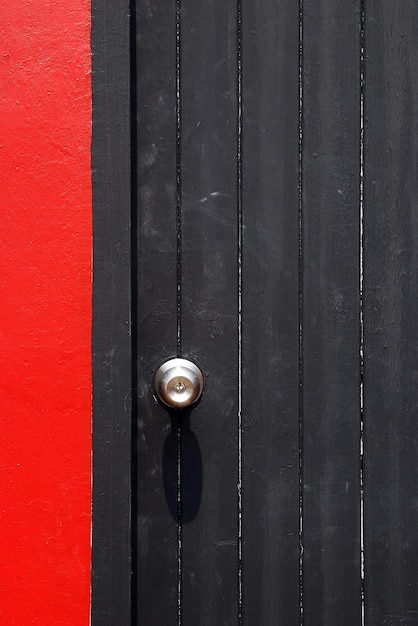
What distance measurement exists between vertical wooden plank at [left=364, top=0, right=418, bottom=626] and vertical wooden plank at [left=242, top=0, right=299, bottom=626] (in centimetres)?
17

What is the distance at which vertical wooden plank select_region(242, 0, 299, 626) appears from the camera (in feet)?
6.08

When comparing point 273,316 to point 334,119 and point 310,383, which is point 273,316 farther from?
point 334,119

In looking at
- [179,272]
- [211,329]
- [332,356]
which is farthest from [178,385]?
[332,356]

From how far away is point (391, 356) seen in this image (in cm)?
188

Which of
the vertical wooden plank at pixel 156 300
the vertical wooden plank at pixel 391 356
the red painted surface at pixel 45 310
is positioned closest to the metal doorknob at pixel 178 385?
the vertical wooden plank at pixel 156 300

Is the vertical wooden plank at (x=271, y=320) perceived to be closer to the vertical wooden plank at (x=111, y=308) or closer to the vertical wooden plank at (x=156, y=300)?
the vertical wooden plank at (x=156, y=300)

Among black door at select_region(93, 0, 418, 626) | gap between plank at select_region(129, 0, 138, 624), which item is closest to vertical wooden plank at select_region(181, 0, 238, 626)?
black door at select_region(93, 0, 418, 626)

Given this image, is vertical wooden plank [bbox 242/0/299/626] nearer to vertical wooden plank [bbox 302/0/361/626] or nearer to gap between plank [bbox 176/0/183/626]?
vertical wooden plank [bbox 302/0/361/626]

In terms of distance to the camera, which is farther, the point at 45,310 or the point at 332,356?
the point at 332,356

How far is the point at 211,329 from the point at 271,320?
0.45 feet

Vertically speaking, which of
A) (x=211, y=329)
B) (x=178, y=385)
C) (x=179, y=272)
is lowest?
(x=178, y=385)

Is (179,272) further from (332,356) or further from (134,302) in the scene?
(332,356)

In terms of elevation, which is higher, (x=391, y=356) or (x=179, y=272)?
(x=179, y=272)

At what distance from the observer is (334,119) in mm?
1864
